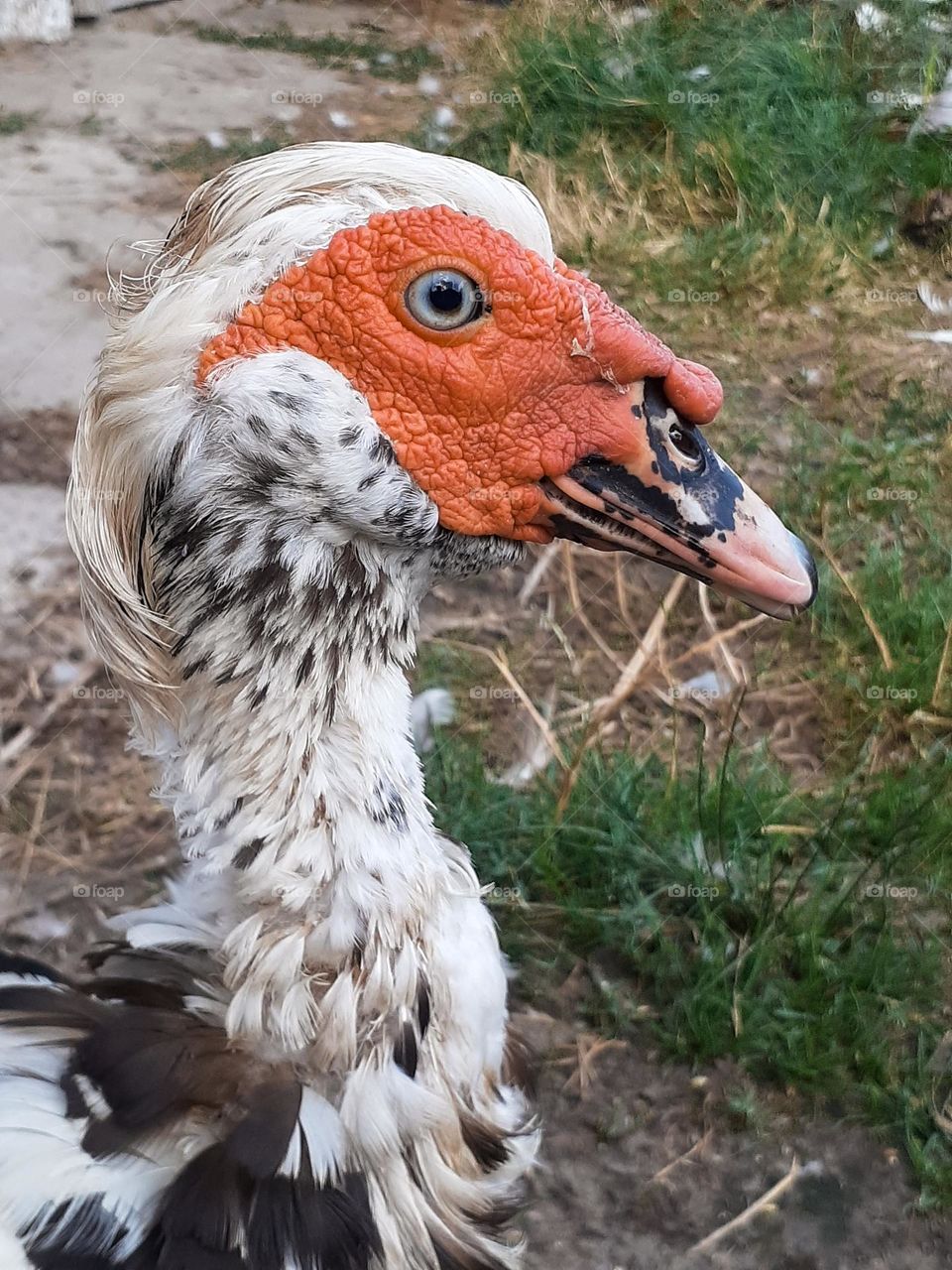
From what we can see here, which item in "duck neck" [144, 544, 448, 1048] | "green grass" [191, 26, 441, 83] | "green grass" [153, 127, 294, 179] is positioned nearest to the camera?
"duck neck" [144, 544, 448, 1048]

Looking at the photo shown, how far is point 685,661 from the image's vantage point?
3.48m

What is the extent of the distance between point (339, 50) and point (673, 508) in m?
6.14

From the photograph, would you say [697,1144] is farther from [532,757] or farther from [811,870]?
[532,757]

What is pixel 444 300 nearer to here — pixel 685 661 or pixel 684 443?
pixel 684 443

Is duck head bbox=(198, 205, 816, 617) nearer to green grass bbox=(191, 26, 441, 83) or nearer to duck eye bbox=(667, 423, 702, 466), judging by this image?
duck eye bbox=(667, 423, 702, 466)

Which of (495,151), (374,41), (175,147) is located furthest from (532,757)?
(374,41)

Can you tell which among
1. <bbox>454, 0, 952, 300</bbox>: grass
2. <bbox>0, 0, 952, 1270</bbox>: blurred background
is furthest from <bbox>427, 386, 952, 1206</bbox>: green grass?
<bbox>454, 0, 952, 300</bbox>: grass

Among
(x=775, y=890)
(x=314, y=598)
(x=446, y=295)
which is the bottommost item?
(x=775, y=890)

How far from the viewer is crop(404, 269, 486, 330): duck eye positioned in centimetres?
135

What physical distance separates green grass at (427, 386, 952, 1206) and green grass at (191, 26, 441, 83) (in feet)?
15.7

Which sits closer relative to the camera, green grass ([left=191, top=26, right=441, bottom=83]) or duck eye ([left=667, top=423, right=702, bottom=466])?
duck eye ([left=667, top=423, right=702, bottom=466])

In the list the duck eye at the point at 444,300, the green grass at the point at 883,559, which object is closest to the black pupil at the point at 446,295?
the duck eye at the point at 444,300

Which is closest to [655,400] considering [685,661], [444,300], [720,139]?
[444,300]

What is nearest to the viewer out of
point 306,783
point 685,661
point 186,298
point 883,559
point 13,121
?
point 186,298
